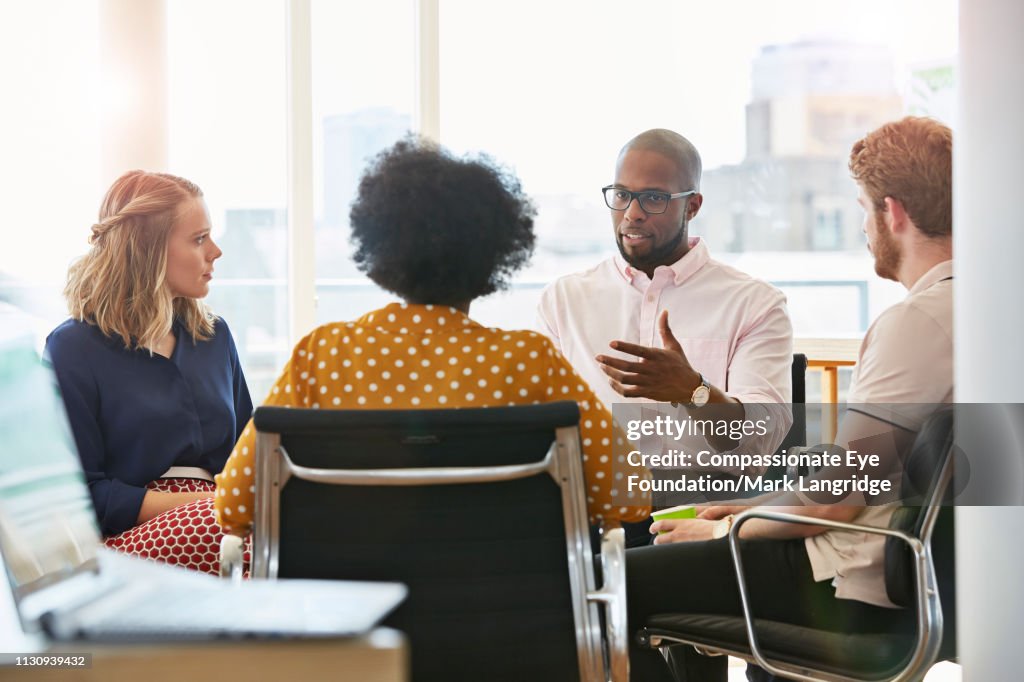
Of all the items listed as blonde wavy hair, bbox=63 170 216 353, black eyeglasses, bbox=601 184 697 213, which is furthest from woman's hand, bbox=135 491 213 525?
black eyeglasses, bbox=601 184 697 213

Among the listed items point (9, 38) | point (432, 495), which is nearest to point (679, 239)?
point (432, 495)

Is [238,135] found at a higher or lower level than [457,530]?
higher

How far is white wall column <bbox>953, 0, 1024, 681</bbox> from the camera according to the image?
5.02 feet

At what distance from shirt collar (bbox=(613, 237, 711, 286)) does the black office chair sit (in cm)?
93

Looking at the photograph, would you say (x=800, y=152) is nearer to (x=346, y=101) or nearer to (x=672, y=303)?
(x=346, y=101)

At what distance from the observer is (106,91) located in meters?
3.77

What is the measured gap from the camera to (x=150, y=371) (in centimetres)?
207

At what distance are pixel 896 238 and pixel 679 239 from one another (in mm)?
697

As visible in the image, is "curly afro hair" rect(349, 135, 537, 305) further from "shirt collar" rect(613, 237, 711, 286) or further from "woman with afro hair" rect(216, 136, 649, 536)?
"shirt collar" rect(613, 237, 711, 286)

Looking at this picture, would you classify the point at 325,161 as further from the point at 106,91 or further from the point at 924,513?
the point at 924,513

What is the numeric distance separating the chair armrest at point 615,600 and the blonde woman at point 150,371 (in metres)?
0.80

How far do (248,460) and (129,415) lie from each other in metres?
0.72

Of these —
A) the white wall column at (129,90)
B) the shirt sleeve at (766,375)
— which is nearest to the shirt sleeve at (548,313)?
the shirt sleeve at (766,375)

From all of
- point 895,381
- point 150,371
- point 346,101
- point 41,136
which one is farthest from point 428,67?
point 895,381
